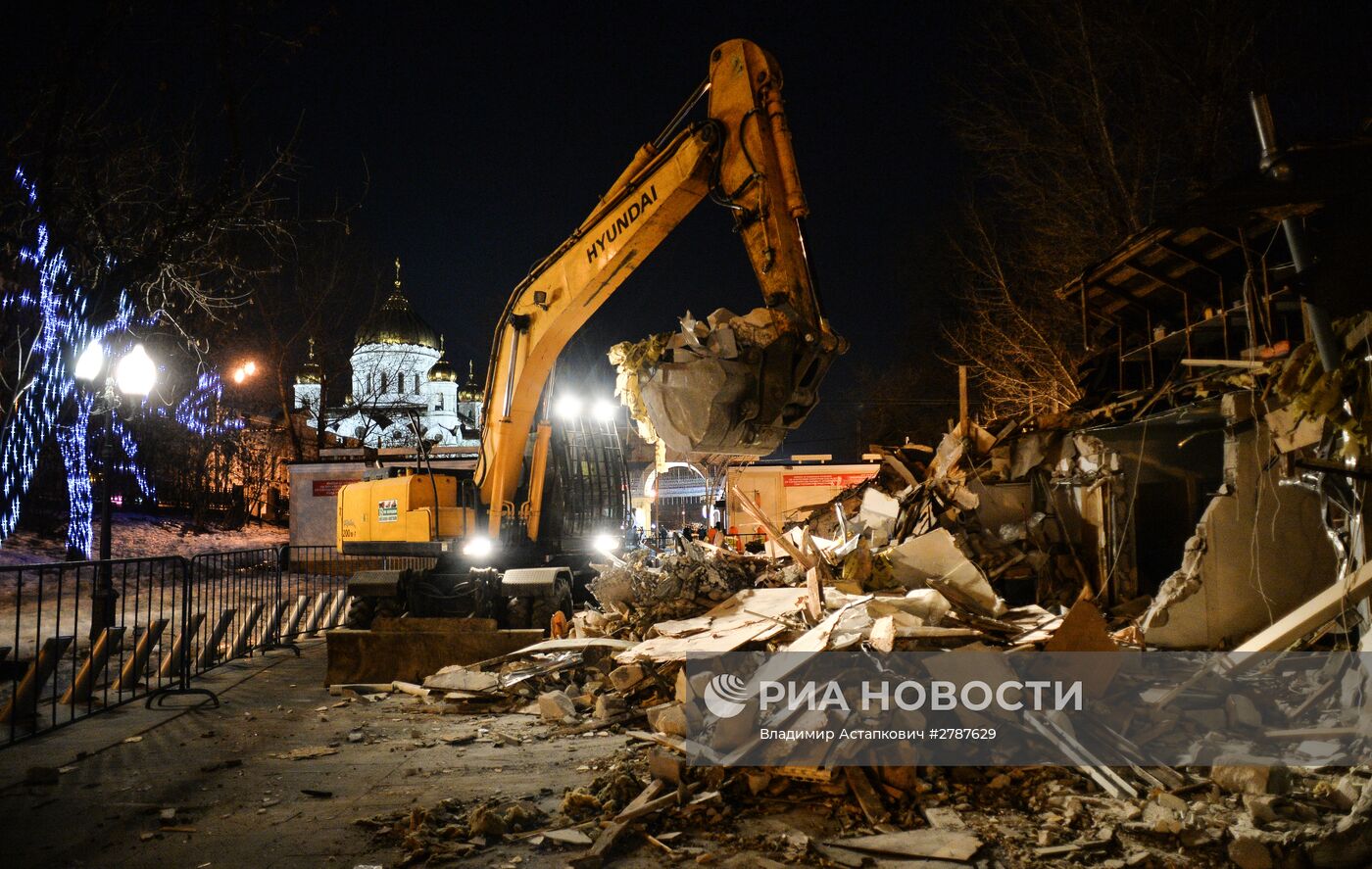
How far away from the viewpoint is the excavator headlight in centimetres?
930

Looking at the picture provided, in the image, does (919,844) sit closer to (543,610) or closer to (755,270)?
(755,270)

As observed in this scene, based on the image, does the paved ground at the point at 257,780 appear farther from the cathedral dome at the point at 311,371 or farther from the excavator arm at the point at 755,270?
the cathedral dome at the point at 311,371

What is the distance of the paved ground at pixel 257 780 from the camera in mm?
3846

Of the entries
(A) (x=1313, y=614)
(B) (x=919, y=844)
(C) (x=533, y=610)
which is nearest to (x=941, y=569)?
(A) (x=1313, y=614)

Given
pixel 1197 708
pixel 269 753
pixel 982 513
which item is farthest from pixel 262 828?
pixel 982 513

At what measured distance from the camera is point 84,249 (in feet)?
23.9

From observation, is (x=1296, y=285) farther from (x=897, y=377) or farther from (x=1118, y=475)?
(x=897, y=377)

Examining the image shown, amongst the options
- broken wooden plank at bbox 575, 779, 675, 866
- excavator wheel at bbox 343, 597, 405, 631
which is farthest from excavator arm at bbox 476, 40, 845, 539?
broken wooden plank at bbox 575, 779, 675, 866

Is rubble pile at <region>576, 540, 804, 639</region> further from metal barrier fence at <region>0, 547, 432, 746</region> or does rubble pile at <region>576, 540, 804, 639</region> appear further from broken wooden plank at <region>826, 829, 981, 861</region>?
metal barrier fence at <region>0, 547, 432, 746</region>

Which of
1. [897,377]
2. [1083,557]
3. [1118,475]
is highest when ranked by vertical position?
[897,377]

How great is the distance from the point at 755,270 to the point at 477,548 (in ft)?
17.7

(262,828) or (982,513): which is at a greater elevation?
(982,513)

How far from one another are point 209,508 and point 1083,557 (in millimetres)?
30237

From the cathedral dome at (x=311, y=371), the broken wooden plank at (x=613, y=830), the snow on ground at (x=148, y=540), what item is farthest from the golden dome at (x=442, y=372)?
the broken wooden plank at (x=613, y=830)
